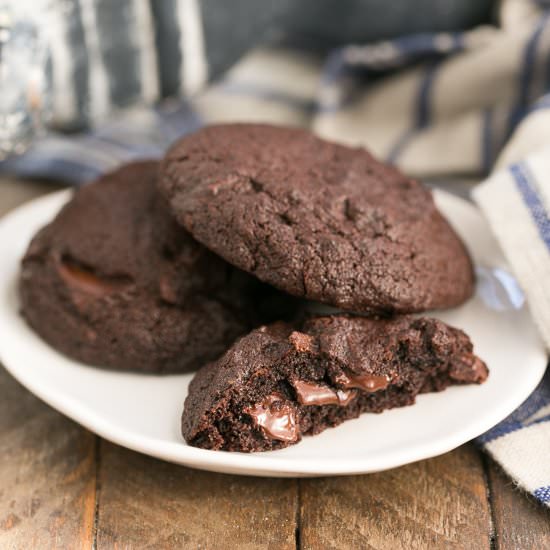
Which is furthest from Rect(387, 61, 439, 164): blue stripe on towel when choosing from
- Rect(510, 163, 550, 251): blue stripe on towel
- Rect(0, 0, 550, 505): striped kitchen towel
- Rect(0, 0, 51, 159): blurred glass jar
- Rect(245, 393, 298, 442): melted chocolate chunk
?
Rect(245, 393, 298, 442): melted chocolate chunk

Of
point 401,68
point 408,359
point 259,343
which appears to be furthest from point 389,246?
point 401,68

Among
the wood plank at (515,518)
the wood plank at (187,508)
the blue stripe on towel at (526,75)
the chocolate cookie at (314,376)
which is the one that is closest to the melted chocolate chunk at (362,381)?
the chocolate cookie at (314,376)

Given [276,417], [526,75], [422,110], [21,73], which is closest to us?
[276,417]

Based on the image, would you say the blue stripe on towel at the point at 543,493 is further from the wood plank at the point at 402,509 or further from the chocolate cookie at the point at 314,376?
the chocolate cookie at the point at 314,376

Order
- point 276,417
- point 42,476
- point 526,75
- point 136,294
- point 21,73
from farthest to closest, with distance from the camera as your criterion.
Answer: point 526,75
point 21,73
point 136,294
point 42,476
point 276,417

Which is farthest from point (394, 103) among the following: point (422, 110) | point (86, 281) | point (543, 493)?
point (543, 493)

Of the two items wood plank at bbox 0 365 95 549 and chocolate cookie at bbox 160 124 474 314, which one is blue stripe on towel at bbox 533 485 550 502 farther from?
wood plank at bbox 0 365 95 549

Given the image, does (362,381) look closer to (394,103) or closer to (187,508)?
(187,508)
